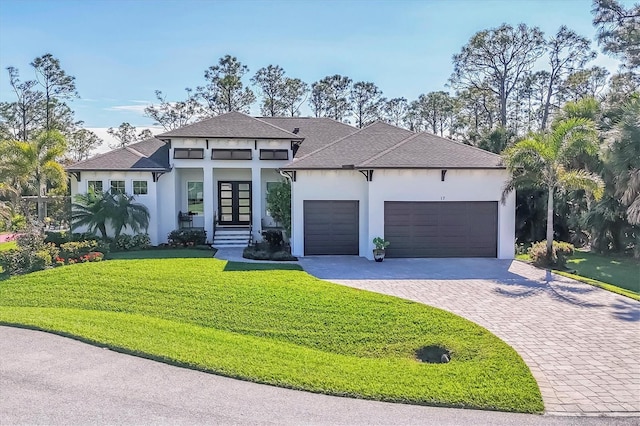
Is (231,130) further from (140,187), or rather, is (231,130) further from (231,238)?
(231,238)

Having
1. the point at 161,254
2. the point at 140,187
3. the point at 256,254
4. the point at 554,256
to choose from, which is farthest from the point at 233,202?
the point at 554,256

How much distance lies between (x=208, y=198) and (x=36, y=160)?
965 cm

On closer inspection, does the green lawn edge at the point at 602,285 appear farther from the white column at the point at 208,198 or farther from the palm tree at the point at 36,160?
the palm tree at the point at 36,160

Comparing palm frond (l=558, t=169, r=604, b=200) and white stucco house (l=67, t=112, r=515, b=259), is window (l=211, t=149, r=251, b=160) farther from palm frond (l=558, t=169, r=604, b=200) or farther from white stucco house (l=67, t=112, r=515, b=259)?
palm frond (l=558, t=169, r=604, b=200)

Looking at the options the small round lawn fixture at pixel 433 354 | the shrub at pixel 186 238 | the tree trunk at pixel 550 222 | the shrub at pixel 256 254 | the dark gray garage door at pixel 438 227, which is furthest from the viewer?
the shrub at pixel 186 238

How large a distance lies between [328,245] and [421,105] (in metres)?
40.3

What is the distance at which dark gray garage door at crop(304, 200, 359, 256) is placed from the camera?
17281 mm

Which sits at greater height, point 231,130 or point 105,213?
point 231,130

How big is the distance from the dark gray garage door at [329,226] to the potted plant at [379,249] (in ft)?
4.90

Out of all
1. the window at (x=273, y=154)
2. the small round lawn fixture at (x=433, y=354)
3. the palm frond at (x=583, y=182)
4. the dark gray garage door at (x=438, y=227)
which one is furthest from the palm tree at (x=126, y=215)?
the palm frond at (x=583, y=182)

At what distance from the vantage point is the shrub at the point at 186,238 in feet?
62.5

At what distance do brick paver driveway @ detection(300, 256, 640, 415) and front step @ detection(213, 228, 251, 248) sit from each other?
489 cm

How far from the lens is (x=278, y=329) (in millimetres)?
9109

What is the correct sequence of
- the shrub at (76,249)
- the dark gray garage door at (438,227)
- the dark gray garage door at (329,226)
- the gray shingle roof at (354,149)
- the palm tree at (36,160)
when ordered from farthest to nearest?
1. the palm tree at (36,160)
2. the dark gray garage door at (329,226)
3. the gray shingle roof at (354,149)
4. the dark gray garage door at (438,227)
5. the shrub at (76,249)
